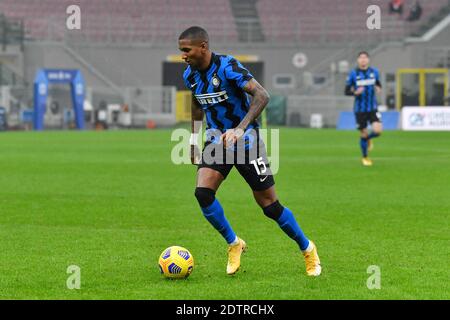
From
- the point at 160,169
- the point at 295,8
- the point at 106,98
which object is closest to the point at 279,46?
the point at 295,8

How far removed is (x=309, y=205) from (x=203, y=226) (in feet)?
9.50

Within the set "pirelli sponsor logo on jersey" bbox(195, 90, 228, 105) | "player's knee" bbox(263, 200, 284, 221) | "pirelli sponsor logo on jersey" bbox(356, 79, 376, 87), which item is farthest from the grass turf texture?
"pirelli sponsor logo on jersey" bbox(356, 79, 376, 87)

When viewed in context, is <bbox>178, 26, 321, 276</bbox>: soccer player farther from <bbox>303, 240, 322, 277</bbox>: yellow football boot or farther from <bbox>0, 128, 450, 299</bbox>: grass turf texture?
<bbox>0, 128, 450, 299</bbox>: grass turf texture

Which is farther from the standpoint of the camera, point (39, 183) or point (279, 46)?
point (279, 46)

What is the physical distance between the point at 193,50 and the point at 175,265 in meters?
1.95

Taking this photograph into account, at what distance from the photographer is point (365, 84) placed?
23.9 meters

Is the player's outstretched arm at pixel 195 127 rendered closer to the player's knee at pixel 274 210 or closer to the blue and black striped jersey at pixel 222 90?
the blue and black striped jersey at pixel 222 90

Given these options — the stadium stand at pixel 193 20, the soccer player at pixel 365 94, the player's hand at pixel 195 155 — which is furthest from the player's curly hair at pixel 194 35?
the stadium stand at pixel 193 20

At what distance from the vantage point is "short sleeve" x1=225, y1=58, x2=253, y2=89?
9.02m

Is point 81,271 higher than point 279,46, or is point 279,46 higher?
point 279,46

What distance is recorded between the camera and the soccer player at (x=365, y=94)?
23.5 metres

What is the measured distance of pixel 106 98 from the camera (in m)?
55.1
